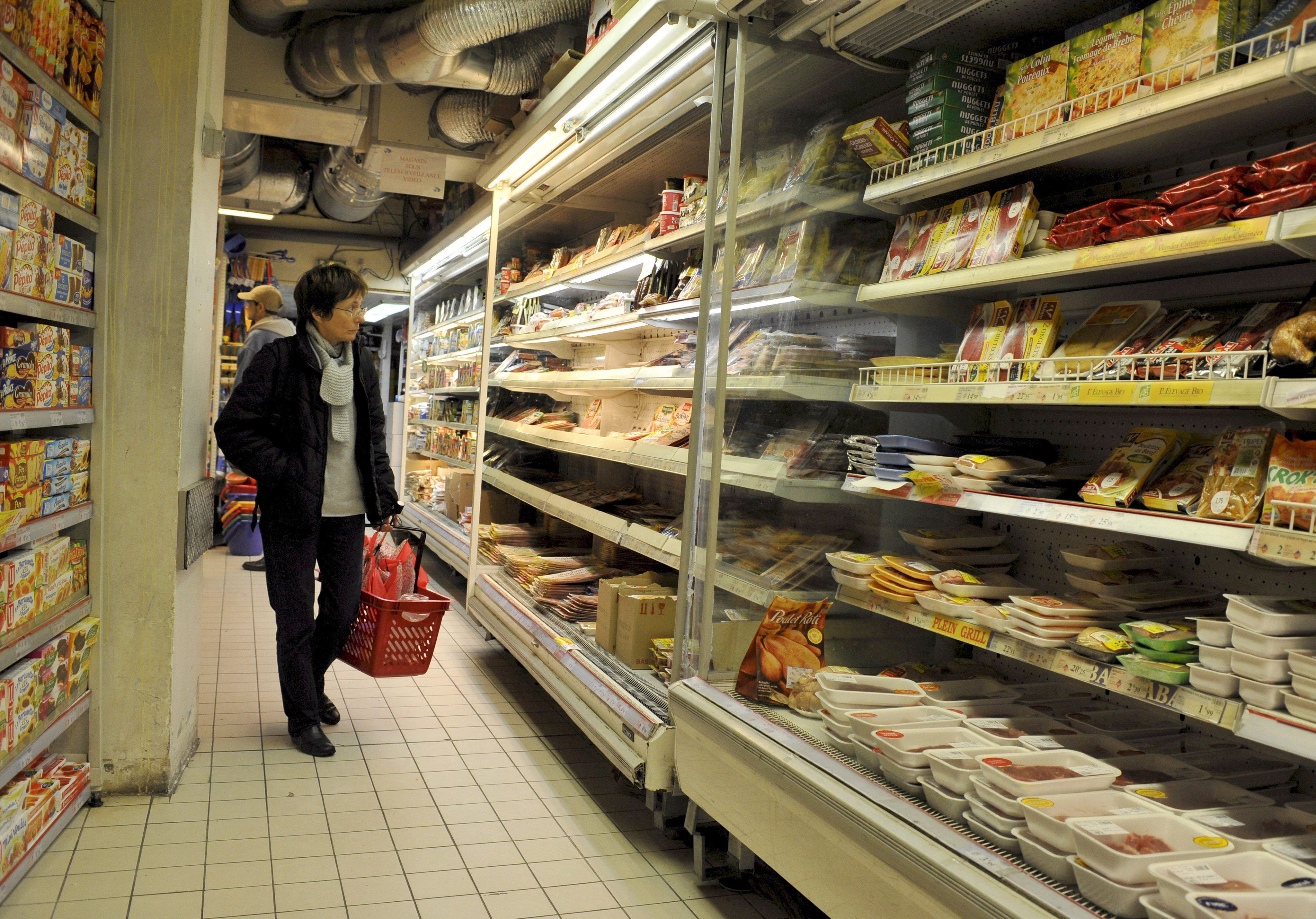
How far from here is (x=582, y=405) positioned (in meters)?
5.25

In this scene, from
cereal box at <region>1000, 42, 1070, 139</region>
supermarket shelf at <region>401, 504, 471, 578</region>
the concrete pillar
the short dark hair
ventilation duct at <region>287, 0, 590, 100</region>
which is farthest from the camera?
supermarket shelf at <region>401, 504, 471, 578</region>

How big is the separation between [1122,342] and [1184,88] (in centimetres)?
53

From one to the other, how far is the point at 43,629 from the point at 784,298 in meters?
2.29

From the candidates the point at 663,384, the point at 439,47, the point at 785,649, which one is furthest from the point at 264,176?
the point at 785,649

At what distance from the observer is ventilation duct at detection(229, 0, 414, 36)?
4867 mm

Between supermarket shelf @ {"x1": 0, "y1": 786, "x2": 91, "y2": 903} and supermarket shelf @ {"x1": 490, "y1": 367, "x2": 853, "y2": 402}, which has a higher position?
supermarket shelf @ {"x1": 490, "y1": 367, "x2": 853, "y2": 402}

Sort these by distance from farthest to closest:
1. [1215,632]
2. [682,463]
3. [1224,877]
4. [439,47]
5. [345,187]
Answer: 1. [345,187]
2. [439,47]
3. [682,463]
4. [1215,632]
5. [1224,877]

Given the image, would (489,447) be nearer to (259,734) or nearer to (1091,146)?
(259,734)

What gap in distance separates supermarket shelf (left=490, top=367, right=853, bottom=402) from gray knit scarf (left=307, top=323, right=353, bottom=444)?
110 centimetres

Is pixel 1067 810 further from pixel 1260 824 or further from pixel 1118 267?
pixel 1118 267

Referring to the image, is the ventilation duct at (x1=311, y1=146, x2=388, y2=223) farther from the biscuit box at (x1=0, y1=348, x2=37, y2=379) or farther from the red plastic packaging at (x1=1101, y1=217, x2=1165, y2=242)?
the red plastic packaging at (x1=1101, y1=217, x2=1165, y2=242)

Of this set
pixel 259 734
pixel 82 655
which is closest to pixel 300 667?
pixel 259 734

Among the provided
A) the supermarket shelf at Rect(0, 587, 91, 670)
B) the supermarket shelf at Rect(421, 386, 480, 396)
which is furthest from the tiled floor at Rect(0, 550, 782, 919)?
the supermarket shelf at Rect(421, 386, 480, 396)

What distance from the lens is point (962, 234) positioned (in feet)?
7.97
